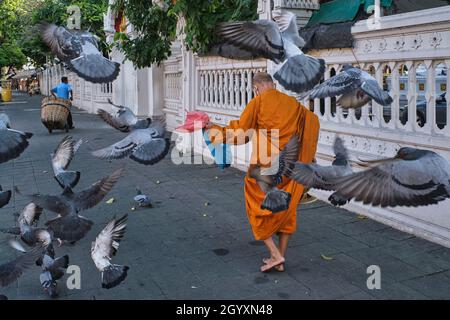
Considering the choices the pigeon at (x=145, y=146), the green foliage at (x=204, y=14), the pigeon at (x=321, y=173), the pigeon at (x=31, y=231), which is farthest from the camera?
the green foliage at (x=204, y=14)

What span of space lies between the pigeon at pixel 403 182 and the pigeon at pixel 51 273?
7.53ft

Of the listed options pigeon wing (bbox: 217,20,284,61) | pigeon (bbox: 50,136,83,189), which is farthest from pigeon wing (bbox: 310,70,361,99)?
pigeon (bbox: 50,136,83,189)

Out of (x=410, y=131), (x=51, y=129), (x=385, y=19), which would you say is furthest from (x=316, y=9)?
(x=51, y=129)

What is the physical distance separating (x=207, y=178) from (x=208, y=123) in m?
4.17

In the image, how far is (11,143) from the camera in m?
3.63

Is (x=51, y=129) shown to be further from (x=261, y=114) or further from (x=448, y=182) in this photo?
(x=448, y=182)

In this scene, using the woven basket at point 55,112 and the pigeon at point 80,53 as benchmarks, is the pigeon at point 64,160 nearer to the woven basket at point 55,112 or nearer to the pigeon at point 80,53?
the pigeon at point 80,53

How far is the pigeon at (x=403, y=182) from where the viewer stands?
324cm

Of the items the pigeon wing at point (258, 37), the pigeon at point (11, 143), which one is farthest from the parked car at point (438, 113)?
the pigeon at point (11, 143)

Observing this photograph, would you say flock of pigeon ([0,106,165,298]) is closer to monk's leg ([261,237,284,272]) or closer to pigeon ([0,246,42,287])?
pigeon ([0,246,42,287])

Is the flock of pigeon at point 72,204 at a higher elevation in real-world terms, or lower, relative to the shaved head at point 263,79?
lower

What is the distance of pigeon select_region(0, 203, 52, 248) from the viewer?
4.52m

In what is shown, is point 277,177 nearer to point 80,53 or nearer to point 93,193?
point 93,193

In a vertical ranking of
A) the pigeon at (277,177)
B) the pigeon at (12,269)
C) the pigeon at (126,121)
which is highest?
the pigeon at (126,121)
